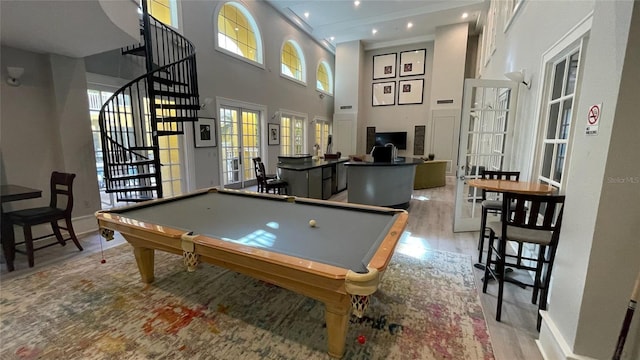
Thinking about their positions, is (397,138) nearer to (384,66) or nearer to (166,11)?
(384,66)

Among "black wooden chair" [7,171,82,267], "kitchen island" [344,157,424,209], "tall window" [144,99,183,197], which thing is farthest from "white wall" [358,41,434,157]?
"black wooden chair" [7,171,82,267]

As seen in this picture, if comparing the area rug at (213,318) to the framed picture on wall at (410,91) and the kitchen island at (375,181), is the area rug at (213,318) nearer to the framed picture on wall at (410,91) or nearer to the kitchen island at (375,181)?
the kitchen island at (375,181)

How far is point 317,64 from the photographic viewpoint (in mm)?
10328

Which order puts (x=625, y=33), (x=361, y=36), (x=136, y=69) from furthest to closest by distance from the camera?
(x=361, y=36) < (x=136, y=69) < (x=625, y=33)

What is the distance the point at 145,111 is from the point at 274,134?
3.79 metres

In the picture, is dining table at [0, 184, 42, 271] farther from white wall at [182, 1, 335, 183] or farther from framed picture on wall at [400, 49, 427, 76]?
framed picture on wall at [400, 49, 427, 76]

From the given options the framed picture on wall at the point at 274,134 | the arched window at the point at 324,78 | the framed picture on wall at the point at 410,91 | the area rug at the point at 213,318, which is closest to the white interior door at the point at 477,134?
the area rug at the point at 213,318

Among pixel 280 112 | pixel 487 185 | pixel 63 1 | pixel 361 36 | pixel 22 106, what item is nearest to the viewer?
pixel 63 1

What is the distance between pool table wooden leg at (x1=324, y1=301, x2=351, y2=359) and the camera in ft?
4.90

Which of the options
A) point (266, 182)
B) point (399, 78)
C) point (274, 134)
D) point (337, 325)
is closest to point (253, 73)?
point (274, 134)

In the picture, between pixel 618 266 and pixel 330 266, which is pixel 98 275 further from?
pixel 618 266

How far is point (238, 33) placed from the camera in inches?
264

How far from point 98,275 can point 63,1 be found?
2.71 metres

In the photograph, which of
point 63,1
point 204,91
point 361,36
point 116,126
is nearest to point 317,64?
point 361,36
